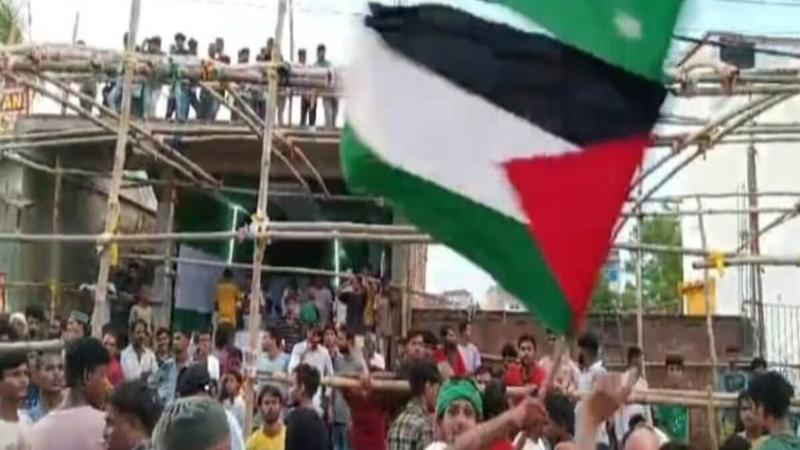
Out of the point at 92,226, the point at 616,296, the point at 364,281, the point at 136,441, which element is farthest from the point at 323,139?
the point at 616,296

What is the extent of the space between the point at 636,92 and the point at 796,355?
12057 mm

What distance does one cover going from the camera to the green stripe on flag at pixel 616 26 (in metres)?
4.08

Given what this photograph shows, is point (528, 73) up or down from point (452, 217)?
up

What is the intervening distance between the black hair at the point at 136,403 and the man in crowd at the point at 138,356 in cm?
572

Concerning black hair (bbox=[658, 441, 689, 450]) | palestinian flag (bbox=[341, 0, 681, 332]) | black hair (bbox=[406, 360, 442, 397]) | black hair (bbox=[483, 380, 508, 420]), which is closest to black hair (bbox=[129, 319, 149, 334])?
black hair (bbox=[406, 360, 442, 397])

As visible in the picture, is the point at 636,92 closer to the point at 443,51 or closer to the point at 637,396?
the point at 443,51

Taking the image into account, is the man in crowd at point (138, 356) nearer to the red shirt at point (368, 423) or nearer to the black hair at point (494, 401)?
the red shirt at point (368, 423)

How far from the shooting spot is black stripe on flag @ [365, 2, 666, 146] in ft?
13.9

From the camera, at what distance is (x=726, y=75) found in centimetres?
863

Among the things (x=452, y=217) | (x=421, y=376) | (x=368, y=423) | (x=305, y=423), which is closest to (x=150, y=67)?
(x=305, y=423)

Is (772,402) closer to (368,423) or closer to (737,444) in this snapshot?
(737,444)

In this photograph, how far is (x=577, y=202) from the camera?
4.16 metres

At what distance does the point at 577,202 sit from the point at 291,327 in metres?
10.9

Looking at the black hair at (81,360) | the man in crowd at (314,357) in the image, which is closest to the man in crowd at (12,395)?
the black hair at (81,360)
